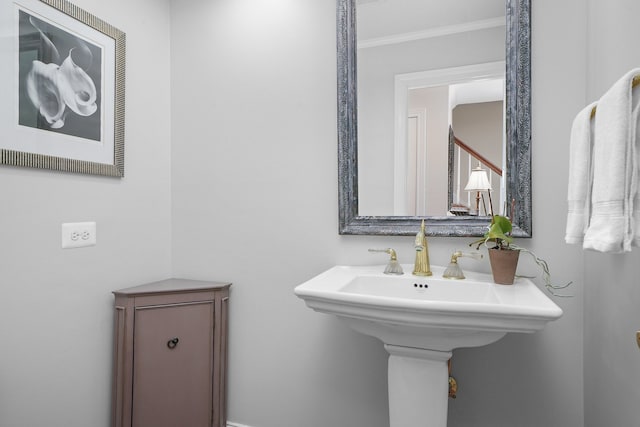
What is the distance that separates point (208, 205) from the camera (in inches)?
71.3

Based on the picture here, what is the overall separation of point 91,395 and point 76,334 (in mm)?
272

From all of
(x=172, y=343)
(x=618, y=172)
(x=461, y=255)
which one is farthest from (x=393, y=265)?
(x=172, y=343)

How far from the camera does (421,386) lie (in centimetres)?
115

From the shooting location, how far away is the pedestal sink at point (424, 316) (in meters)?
0.94

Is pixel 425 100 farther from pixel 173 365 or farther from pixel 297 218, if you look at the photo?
pixel 173 365

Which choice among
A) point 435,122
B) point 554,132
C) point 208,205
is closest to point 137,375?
point 208,205

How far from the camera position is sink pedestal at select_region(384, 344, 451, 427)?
1.14 meters

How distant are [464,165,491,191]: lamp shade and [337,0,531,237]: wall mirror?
0.06 ft

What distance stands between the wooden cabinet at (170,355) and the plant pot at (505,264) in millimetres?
1150

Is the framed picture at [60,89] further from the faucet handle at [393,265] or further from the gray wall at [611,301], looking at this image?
the gray wall at [611,301]

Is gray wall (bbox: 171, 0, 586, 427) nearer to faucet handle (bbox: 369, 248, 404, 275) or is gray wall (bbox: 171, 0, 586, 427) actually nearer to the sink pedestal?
faucet handle (bbox: 369, 248, 404, 275)

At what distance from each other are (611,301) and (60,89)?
1989 millimetres

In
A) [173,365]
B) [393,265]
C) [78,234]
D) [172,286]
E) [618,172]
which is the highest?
[618,172]

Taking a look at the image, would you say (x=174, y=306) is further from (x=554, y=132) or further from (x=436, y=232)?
(x=554, y=132)
